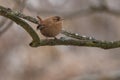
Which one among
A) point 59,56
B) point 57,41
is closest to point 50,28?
point 57,41

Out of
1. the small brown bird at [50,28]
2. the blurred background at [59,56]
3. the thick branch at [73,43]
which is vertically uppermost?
the blurred background at [59,56]

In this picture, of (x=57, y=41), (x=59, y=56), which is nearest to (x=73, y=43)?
(x=57, y=41)

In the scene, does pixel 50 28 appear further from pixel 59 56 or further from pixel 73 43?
pixel 59 56

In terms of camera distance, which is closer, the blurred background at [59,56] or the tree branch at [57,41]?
the tree branch at [57,41]

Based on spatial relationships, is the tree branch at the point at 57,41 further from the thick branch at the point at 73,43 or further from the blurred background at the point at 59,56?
the blurred background at the point at 59,56

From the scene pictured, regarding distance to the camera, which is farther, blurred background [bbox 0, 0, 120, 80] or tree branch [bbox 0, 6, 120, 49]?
blurred background [bbox 0, 0, 120, 80]

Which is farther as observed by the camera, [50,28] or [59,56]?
[59,56]

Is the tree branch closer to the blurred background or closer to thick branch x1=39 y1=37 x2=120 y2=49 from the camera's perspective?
thick branch x1=39 y1=37 x2=120 y2=49

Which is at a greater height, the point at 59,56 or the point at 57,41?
the point at 59,56

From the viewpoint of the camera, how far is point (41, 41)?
4.45 ft

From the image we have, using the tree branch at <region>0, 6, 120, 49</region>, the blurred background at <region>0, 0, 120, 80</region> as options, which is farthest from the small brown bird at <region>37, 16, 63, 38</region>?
the blurred background at <region>0, 0, 120, 80</region>

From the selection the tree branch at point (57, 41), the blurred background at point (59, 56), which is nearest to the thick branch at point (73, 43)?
the tree branch at point (57, 41)

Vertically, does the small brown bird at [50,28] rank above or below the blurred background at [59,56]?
below

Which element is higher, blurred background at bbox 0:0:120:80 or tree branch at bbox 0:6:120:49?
blurred background at bbox 0:0:120:80
